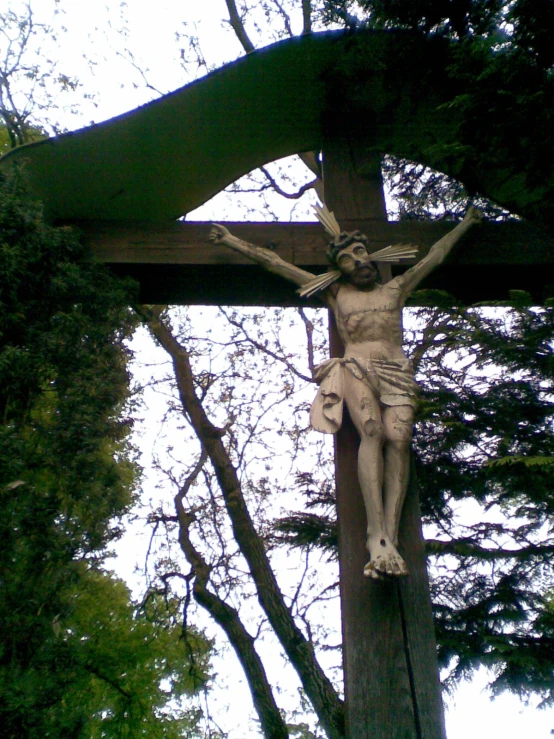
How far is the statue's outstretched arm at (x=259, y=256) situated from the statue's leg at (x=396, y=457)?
2.73 feet

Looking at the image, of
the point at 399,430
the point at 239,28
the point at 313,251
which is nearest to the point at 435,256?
the point at 313,251

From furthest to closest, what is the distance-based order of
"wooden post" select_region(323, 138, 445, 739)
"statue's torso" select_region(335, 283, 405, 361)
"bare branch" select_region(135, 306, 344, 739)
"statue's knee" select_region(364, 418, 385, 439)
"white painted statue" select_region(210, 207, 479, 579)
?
"bare branch" select_region(135, 306, 344, 739), "statue's torso" select_region(335, 283, 405, 361), "statue's knee" select_region(364, 418, 385, 439), "white painted statue" select_region(210, 207, 479, 579), "wooden post" select_region(323, 138, 445, 739)

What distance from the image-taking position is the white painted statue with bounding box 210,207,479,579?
118 inches

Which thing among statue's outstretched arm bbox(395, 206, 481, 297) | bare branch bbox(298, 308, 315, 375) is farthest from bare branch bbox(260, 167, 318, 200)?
statue's outstretched arm bbox(395, 206, 481, 297)

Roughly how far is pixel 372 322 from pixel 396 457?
62 centimetres

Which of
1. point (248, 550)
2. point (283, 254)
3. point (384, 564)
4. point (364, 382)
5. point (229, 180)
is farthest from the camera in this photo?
point (248, 550)

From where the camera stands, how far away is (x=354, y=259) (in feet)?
11.4

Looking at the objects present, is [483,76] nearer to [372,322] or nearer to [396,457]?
[372,322]

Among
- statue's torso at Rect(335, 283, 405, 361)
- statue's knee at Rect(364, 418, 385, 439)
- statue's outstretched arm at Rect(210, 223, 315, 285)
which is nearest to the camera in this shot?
statue's knee at Rect(364, 418, 385, 439)

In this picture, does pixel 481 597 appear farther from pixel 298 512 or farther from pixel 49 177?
pixel 49 177

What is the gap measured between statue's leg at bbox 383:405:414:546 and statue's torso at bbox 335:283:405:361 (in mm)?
278

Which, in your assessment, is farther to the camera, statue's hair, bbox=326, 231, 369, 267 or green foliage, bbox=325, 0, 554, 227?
statue's hair, bbox=326, 231, 369, 267

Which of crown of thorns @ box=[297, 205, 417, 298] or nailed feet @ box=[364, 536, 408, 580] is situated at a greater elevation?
crown of thorns @ box=[297, 205, 417, 298]

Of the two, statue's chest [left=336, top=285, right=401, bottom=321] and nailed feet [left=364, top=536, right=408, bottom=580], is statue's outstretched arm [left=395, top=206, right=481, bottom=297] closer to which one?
statue's chest [left=336, top=285, right=401, bottom=321]
